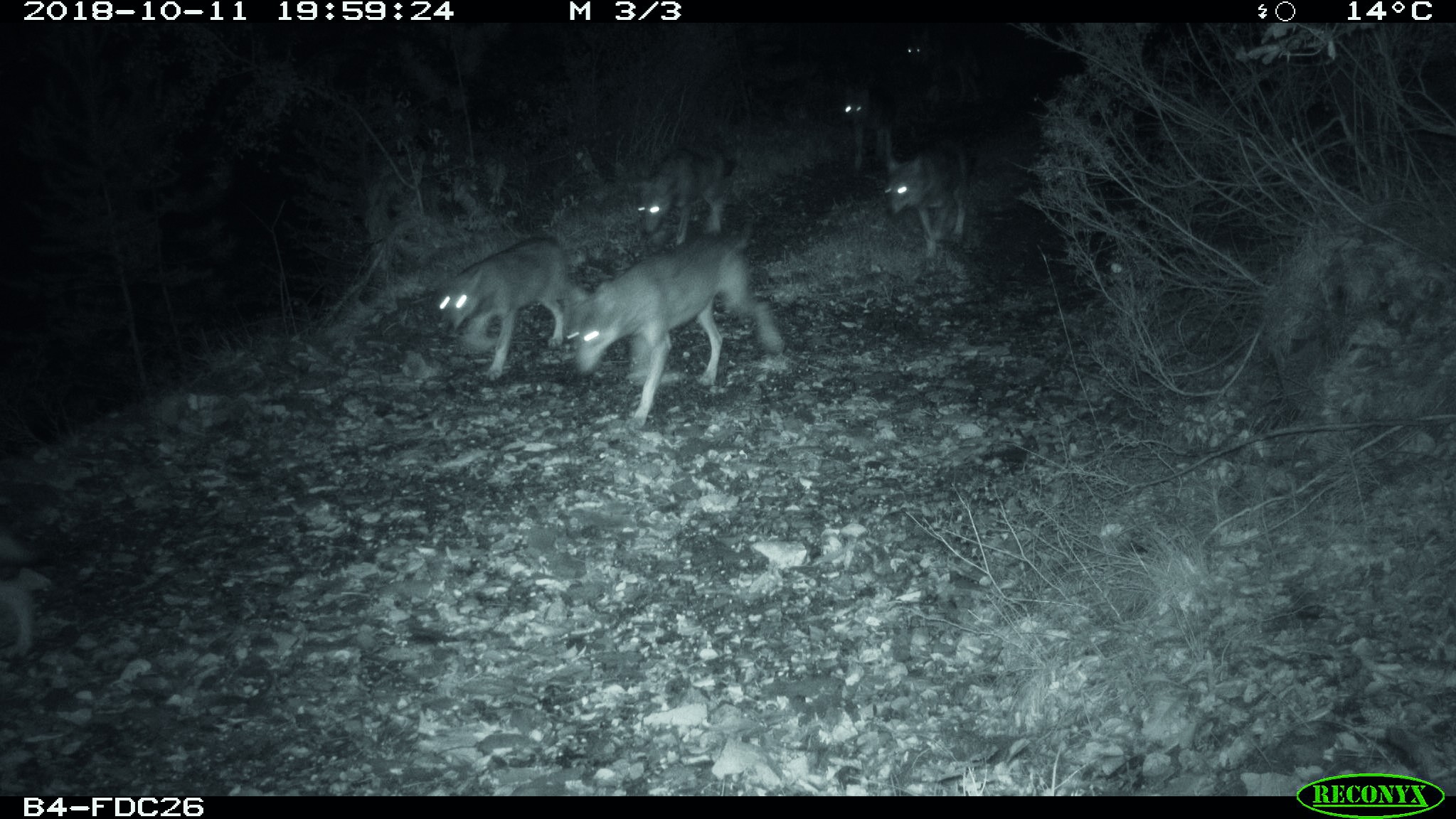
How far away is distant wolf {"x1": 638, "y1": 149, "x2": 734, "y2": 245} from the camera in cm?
1382

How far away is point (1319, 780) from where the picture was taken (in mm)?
4148

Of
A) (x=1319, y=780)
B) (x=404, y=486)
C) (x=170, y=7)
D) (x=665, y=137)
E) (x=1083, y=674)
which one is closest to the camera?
(x=1319, y=780)

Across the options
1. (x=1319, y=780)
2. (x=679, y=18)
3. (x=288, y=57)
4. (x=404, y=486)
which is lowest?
(x=1319, y=780)

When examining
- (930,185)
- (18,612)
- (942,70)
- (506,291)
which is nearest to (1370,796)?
(18,612)

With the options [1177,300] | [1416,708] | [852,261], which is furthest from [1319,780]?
[852,261]

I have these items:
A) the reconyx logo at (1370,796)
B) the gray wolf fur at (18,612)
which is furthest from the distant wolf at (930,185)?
the gray wolf fur at (18,612)

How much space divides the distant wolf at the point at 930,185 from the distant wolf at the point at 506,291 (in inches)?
205

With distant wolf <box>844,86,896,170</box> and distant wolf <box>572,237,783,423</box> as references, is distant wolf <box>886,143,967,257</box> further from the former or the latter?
distant wolf <box>844,86,896,170</box>

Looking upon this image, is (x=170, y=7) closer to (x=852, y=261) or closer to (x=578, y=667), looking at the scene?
(x=852, y=261)

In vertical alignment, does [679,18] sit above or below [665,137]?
above

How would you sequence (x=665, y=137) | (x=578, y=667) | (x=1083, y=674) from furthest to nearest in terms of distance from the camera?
(x=665, y=137)
(x=578, y=667)
(x=1083, y=674)

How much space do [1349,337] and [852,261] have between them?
22.2 feet

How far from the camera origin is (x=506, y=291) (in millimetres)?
10234

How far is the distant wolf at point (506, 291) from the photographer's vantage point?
10.0 meters
